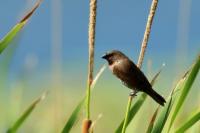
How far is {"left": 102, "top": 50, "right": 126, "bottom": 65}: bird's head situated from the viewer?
1566mm

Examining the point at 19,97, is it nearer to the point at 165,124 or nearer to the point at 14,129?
the point at 14,129

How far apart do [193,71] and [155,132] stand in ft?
0.59

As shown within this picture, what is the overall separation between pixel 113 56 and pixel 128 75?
0.24 ft

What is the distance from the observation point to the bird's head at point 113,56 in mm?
1566

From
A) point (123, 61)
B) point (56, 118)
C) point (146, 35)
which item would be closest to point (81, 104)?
point (123, 61)

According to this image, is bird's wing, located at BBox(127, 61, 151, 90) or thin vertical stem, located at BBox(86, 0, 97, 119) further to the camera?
bird's wing, located at BBox(127, 61, 151, 90)

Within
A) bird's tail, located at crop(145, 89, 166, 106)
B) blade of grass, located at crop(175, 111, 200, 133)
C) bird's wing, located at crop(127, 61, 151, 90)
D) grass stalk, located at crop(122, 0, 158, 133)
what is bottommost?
blade of grass, located at crop(175, 111, 200, 133)

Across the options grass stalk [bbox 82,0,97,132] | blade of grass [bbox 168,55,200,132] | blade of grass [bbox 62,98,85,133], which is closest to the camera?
grass stalk [bbox 82,0,97,132]

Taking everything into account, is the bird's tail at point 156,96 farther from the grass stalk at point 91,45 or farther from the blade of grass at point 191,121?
the grass stalk at point 91,45

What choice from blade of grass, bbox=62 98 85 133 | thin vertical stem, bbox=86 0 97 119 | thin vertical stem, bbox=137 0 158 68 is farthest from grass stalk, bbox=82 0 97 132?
blade of grass, bbox=62 98 85 133

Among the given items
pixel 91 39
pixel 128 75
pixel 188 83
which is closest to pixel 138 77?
pixel 128 75

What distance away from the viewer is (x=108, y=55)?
1.62 meters

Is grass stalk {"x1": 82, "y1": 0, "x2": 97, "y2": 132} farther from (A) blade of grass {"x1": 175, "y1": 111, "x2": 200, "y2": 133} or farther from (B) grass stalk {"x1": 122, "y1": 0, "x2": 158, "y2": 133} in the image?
(A) blade of grass {"x1": 175, "y1": 111, "x2": 200, "y2": 133}

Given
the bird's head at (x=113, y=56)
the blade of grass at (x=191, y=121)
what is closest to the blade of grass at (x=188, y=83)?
the blade of grass at (x=191, y=121)
